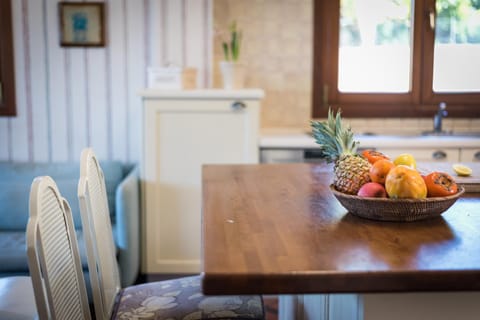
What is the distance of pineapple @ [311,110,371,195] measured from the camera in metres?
1.55

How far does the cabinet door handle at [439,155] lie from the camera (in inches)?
139

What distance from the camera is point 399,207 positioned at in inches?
57.1

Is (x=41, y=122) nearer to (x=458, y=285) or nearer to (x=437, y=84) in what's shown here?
(x=437, y=84)

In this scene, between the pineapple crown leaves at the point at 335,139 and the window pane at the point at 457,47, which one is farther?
the window pane at the point at 457,47

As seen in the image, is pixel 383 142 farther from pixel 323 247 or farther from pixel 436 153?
pixel 323 247

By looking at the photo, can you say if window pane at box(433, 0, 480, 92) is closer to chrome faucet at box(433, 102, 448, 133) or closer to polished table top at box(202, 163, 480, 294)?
chrome faucet at box(433, 102, 448, 133)

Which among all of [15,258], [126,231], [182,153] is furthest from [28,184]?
[182,153]

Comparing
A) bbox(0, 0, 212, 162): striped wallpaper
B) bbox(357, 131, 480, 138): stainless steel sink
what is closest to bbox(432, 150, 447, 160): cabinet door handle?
bbox(357, 131, 480, 138): stainless steel sink

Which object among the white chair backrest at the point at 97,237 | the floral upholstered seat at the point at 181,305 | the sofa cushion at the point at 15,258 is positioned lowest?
the sofa cushion at the point at 15,258

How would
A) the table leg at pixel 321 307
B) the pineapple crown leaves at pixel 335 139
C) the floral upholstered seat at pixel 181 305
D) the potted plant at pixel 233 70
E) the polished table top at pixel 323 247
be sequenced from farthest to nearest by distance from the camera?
the potted plant at pixel 233 70 < the floral upholstered seat at pixel 181 305 < the pineapple crown leaves at pixel 335 139 < the table leg at pixel 321 307 < the polished table top at pixel 323 247

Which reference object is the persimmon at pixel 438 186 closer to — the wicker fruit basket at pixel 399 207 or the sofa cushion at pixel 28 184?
the wicker fruit basket at pixel 399 207

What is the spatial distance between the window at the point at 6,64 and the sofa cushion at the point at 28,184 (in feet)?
1.21

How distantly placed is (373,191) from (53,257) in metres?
0.76

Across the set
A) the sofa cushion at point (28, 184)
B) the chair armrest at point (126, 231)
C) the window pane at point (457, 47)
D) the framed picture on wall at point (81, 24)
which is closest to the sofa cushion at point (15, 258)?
the chair armrest at point (126, 231)
